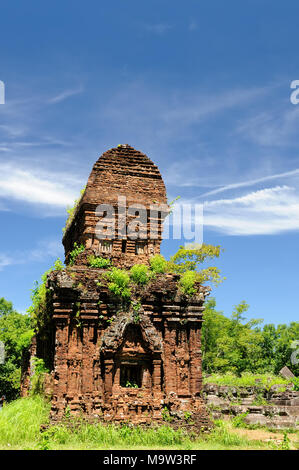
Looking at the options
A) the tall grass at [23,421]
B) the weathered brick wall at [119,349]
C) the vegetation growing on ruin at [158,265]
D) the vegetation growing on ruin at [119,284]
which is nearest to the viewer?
the tall grass at [23,421]

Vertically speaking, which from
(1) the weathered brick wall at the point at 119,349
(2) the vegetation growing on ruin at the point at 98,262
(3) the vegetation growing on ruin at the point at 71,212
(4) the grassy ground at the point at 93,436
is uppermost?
(3) the vegetation growing on ruin at the point at 71,212

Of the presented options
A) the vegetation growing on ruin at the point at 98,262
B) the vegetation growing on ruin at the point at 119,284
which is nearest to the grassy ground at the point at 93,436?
the vegetation growing on ruin at the point at 119,284

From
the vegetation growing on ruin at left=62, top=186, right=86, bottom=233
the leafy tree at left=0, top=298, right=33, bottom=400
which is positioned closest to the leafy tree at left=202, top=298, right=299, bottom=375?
the leafy tree at left=0, top=298, right=33, bottom=400

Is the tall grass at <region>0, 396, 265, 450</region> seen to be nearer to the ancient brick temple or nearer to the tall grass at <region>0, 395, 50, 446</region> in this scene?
the tall grass at <region>0, 395, 50, 446</region>

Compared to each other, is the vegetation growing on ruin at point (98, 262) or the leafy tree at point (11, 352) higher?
the vegetation growing on ruin at point (98, 262)

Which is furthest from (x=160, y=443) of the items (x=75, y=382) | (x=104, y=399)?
(x=75, y=382)

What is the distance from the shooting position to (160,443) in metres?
10.3

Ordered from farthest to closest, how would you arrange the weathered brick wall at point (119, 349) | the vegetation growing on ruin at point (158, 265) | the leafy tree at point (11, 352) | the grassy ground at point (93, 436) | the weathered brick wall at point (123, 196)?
the leafy tree at point (11, 352) < the weathered brick wall at point (123, 196) < the vegetation growing on ruin at point (158, 265) < the weathered brick wall at point (119, 349) < the grassy ground at point (93, 436)

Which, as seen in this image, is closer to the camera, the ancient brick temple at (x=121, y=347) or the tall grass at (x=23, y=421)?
the tall grass at (x=23, y=421)

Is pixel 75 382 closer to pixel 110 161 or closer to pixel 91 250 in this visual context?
pixel 91 250

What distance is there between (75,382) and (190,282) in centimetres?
399

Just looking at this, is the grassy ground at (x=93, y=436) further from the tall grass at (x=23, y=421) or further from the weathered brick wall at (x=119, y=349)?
the weathered brick wall at (x=119, y=349)

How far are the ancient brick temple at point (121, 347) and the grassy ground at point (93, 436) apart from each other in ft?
1.28

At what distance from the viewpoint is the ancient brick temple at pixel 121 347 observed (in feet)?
35.9
